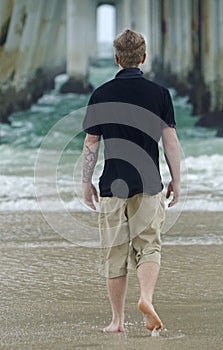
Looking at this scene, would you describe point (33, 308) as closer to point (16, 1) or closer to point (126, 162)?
point (126, 162)

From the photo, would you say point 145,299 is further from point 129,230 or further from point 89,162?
point 89,162

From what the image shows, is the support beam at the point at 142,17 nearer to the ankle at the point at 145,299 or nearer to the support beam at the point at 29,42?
the support beam at the point at 29,42

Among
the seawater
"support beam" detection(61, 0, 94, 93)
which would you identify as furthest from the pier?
the seawater

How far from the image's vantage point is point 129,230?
3.77m

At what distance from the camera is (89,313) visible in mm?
4160

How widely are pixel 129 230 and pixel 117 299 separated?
0.30 m

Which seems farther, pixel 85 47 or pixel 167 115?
pixel 85 47

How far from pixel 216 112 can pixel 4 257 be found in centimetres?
1497

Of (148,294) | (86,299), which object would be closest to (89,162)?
(148,294)

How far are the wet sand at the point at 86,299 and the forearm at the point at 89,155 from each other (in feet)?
2.14

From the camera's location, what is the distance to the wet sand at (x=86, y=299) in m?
3.65

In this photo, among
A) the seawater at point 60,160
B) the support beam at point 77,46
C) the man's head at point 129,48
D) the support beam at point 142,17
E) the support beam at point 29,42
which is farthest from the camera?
the support beam at point 142,17

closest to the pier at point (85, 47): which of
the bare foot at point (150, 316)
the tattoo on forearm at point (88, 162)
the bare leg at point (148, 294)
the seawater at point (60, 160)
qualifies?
the seawater at point (60, 160)

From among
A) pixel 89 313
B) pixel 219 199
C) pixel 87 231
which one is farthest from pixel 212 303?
pixel 219 199
